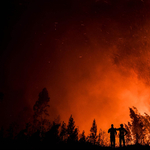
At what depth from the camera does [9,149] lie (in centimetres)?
983

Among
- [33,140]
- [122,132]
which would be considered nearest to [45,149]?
[33,140]

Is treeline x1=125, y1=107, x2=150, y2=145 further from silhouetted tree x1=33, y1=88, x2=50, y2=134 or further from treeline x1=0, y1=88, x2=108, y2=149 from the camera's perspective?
silhouetted tree x1=33, y1=88, x2=50, y2=134

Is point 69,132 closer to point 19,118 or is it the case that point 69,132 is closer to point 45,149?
point 19,118

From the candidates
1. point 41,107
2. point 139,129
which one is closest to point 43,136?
point 41,107

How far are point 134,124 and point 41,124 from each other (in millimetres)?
29058

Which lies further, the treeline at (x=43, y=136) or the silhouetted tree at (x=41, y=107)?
the silhouetted tree at (x=41, y=107)

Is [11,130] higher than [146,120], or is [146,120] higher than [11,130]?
[146,120]

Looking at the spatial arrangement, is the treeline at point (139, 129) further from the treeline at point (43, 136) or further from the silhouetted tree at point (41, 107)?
the silhouetted tree at point (41, 107)

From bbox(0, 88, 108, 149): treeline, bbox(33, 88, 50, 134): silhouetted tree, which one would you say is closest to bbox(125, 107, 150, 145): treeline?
bbox(0, 88, 108, 149): treeline

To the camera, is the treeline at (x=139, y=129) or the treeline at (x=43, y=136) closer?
the treeline at (x=43, y=136)

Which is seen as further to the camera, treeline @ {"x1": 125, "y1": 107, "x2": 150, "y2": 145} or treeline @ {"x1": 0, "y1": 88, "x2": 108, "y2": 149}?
treeline @ {"x1": 125, "y1": 107, "x2": 150, "y2": 145}

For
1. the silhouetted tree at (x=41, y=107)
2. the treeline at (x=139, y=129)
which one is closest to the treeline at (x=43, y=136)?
the silhouetted tree at (x=41, y=107)

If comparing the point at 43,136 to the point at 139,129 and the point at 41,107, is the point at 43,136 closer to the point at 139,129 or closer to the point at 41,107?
the point at 41,107

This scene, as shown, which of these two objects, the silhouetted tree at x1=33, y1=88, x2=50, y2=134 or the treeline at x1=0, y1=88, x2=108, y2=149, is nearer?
the treeline at x1=0, y1=88, x2=108, y2=149
